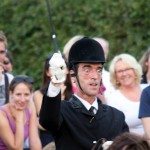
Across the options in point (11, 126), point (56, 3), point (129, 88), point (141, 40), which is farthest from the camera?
point (56, 3)

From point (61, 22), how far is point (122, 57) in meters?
4.45

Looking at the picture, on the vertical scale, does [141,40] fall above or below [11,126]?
above

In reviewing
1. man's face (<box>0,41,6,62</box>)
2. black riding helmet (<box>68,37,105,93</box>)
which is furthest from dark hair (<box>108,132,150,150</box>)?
man's face (<box>0,41,6,62</box>)

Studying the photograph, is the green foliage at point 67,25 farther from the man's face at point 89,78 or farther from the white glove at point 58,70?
the white glove at point 58,70

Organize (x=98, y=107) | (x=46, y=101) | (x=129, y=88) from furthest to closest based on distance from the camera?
(x=129, y=88), (x=98, y=107), (x=46, y=101)

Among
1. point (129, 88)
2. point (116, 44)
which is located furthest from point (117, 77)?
point (116, 44)

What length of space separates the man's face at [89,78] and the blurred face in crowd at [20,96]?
2.23m

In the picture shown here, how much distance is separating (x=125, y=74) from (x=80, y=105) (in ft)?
8.88

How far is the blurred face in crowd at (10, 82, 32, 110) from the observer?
312 inches

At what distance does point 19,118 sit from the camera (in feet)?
25.6

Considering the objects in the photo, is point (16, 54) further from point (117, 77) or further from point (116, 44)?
point (117, 77)

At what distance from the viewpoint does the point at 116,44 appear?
11859 mm

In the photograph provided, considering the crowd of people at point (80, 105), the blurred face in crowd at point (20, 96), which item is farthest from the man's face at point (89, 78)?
the blurred face in crowd at point (20, 96)

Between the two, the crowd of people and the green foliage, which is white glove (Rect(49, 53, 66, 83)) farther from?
the green foliage
